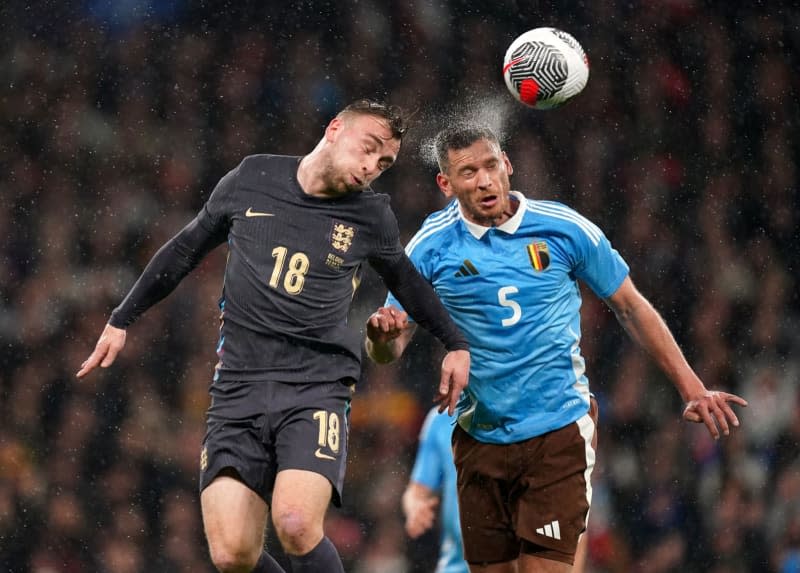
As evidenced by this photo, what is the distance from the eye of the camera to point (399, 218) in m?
7.27

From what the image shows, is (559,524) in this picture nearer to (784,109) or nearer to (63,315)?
(63,315)

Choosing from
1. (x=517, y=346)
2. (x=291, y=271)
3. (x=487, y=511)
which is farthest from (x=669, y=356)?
(x=291, y=271)

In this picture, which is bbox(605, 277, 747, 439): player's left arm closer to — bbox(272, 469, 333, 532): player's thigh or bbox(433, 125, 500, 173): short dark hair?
bbox(433, 125, 500, 173): short dark hair

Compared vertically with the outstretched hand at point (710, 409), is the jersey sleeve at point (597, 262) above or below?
above

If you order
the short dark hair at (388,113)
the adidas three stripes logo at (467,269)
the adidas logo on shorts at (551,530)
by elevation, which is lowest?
the adidas logo on shorts at (551,530)

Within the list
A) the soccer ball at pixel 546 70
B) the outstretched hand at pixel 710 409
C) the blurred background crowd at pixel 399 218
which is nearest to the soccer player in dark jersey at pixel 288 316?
the outstretched hand at pixel 710 409

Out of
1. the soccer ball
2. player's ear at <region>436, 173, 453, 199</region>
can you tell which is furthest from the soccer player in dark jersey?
the soccer ball

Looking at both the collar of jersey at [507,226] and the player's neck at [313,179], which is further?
the collar of jersey at [507,226]

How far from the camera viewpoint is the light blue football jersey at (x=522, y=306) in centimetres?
420

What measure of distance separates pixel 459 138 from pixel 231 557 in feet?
5.52

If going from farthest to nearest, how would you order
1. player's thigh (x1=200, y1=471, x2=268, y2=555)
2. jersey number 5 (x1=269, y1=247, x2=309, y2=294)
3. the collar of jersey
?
the collar of jersey < jersey number 5 (x1=269, y1=247, x2=309, y2=294) < player's thigh (x1=200, y1=471, x2=268, y2=555)

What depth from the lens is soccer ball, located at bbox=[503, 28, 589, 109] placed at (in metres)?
4.77

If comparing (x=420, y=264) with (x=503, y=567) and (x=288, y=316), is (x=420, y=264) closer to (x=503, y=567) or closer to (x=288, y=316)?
(x=288, y=316)

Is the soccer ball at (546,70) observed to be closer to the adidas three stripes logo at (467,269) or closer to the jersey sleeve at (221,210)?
the adidas three stripes logo at (467,269)
